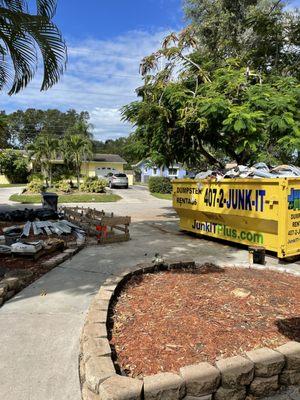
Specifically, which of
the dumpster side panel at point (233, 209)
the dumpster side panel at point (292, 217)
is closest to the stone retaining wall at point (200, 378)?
the dumpster side panel at point (292, 217)

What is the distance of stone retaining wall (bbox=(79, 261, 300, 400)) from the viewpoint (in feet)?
8.80

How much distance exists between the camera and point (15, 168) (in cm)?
4428

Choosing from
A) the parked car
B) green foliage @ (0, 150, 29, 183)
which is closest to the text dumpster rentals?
the parked car

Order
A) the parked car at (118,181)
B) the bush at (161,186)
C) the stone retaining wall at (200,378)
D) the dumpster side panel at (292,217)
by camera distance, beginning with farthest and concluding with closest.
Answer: the parked car at (118,181), the bush at (161,186), the dumpster side panel at (292,217), the stone retaining wall at (200,378)

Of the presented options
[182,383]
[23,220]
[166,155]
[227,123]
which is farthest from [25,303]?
[166,155]

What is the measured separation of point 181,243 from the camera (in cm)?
966

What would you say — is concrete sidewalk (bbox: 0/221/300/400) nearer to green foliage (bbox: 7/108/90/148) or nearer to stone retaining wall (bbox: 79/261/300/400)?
stone retaining wall (bbox: 79/261/300/400)

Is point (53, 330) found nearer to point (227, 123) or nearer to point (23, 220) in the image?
point (227, 123)

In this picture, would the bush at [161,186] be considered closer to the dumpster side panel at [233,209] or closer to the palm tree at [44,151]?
the palm tree at [44,151]

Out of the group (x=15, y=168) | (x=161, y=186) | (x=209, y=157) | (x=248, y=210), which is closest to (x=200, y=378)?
(x=248, y=210)

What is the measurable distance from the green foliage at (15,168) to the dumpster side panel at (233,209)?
3684 centimetres

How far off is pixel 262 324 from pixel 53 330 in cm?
226

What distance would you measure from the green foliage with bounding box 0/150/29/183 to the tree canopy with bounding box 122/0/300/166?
32.6 m

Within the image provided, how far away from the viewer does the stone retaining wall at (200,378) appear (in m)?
2.68
